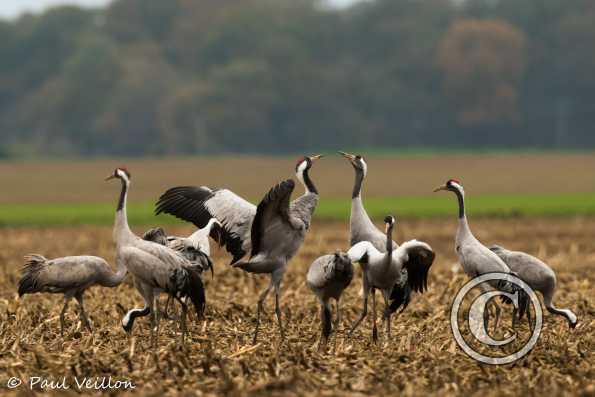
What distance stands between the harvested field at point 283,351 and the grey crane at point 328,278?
9.2 inches

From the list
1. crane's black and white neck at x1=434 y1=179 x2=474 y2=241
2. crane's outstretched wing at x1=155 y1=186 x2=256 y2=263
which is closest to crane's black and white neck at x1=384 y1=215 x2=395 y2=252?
crane's black and white neck at x1=434 y1=179 x2=474 y2=241

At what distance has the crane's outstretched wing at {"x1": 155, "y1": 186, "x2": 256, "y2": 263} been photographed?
10766mm

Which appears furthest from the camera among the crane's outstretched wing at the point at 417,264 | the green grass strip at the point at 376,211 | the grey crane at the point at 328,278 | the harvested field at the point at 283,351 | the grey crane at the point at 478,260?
the green grass strip at the point at 376,211

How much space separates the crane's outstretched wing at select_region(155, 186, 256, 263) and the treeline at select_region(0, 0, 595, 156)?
5843 centimetres

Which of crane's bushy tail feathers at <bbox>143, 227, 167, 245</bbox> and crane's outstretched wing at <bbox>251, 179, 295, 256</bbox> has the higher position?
crane's outstretched wing at <bbox>251, 179, 295, 256</bbox>

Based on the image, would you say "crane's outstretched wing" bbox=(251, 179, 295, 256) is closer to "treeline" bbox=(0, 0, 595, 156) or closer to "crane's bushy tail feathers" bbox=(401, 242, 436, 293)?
"crane's bushy tail feathers" bbox=(401, 242, 436, 293)

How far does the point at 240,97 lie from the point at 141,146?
288 inches

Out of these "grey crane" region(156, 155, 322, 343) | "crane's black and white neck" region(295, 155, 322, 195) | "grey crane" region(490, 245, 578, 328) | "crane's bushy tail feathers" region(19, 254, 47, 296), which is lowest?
"crane's bushy tail feathers" region(19, 254, 47, 296)

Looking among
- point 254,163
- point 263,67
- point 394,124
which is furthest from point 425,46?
point 254,163

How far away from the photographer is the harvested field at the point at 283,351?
7.93 metres

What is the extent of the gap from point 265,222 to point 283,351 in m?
1.37

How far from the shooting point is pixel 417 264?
10039mm

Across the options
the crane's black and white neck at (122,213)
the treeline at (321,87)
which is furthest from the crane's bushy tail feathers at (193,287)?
the treeline at (321,87)

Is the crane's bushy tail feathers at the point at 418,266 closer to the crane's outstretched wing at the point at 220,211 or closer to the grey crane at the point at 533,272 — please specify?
the grey crane at the point at 533,272
